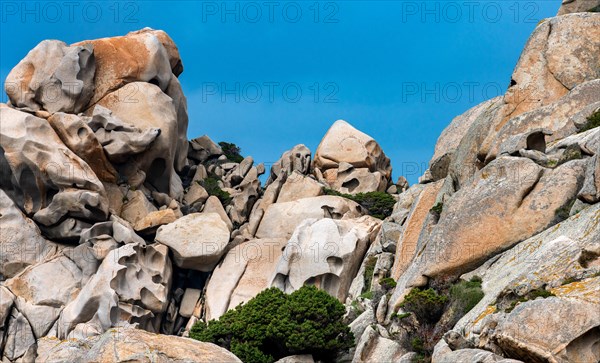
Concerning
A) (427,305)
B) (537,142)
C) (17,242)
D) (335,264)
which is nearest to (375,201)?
(335,264)

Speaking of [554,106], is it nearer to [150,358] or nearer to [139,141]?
[150,358]

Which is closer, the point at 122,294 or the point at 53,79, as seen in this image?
the point at 122,294

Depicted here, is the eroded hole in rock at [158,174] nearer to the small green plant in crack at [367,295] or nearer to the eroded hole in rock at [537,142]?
the small green plant in crack at [367,295]

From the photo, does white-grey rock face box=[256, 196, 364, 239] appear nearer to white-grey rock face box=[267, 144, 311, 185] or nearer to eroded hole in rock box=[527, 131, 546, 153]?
white-grey rock face box=[267, 144, 311, 185]

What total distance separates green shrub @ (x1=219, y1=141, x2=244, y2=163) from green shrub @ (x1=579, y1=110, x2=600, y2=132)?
137 ft

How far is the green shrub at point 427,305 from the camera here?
29891 mm

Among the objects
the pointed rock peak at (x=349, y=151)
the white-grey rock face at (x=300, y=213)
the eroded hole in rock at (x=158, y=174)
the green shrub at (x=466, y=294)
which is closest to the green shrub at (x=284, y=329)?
the green shrub at (x=466, y=294)

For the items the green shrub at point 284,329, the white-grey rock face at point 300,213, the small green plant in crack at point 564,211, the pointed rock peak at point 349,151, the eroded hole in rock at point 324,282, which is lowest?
the green shrub at point 284,329

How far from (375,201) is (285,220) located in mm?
6237

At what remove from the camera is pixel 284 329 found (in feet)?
127

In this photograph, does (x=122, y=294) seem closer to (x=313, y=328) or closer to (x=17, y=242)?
(x=17, y=242)

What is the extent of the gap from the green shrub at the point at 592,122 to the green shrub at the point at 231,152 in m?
41.9

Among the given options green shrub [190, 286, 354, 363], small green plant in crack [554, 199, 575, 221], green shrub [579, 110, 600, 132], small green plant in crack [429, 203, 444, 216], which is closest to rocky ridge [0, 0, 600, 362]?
small green plant in crack [554, 199, 575, 221]

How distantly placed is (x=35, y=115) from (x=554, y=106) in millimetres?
32549
